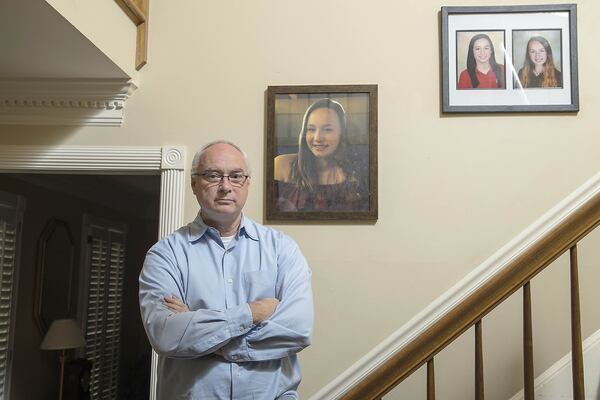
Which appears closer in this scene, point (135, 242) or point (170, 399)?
point (170, 399)

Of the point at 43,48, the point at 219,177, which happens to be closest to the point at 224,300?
the point at 219,177

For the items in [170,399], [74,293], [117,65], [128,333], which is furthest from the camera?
[128,333]

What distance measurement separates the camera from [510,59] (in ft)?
8.84

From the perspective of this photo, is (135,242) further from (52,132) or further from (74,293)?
(52,132)

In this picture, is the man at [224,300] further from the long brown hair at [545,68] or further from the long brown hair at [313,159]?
the long brown hair at [545,68]

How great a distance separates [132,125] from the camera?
2787mm

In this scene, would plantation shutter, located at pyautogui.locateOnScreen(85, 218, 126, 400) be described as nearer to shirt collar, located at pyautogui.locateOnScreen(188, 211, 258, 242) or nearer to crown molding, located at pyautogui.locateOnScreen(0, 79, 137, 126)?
crown molding, located at pyautogui.locateOnScreen(0, 79, 137, 126)

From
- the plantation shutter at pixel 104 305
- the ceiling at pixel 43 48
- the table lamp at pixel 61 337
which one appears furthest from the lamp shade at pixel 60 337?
A: the ceiling at pixel 43 48

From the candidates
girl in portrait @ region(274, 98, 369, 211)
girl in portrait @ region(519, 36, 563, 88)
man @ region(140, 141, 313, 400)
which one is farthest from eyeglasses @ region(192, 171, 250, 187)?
girl in portrait @ region(519, 36, 563, 88)

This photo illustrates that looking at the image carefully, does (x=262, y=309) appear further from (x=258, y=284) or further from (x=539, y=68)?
(x=539, y=68)

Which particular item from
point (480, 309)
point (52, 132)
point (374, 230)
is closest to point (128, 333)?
point (52, 132)

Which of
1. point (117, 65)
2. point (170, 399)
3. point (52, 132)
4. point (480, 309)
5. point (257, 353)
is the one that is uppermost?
point (117, 65)

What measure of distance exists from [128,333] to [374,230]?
14.7 ft

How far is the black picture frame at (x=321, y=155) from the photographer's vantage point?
2648 millimetres
